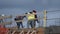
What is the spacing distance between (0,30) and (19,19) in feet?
4.13

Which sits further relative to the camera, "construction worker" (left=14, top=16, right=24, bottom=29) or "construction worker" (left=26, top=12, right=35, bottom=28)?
"construction worker" (left=14, top=16, right=24, bottom=29)

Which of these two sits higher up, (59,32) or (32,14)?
(32,14)

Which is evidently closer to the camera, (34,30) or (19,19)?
(34,30)

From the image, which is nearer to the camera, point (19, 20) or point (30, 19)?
point (30, 19)

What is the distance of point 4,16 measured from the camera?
11539 millimetres

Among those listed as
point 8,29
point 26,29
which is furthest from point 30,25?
point 8,29

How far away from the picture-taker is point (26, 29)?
10273 mm

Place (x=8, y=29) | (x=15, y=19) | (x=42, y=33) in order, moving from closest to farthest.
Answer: (x=42, y=33), (x=8, y=29), (x=15, y=19)

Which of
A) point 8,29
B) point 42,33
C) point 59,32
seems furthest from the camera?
point 8,29

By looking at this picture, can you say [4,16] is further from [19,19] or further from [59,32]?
[59,32]

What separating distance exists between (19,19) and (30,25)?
2.39 feet

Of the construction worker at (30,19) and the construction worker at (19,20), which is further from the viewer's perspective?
the construction worker at (19,20)

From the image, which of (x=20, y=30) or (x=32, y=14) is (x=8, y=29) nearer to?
(x=20, y=30)

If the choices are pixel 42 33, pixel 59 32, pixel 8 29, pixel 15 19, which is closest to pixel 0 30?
pixel 8 29
